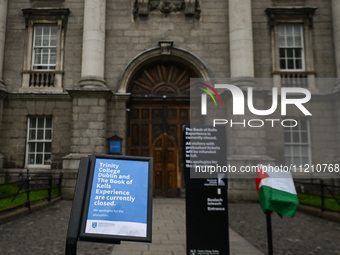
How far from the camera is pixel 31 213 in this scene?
8.91 metres

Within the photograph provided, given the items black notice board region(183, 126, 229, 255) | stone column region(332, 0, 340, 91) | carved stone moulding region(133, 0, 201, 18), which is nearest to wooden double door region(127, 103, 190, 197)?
carved stone moulding region(133, 0, 201, 18)

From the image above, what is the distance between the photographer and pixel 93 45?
12.7m

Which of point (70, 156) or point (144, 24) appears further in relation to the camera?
point (144, 24)

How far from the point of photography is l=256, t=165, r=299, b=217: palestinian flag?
407cm

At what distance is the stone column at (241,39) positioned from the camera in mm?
12586

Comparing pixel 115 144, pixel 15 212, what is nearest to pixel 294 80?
pixel 115 144

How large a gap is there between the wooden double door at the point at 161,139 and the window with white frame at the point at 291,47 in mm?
5270

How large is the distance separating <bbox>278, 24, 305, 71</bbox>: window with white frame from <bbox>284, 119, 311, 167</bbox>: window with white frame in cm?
270

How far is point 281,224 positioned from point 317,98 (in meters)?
7.54

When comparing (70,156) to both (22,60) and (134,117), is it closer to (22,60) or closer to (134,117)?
(134,117)

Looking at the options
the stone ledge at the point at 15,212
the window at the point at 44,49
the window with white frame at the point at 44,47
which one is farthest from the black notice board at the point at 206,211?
the window with white frame at the point at 44,47

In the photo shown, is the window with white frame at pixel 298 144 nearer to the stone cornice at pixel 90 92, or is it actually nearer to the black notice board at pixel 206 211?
the stone cornice at pixel 90 92

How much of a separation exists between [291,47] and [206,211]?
11.8 metres

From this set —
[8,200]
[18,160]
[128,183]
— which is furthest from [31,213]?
[128,183]
